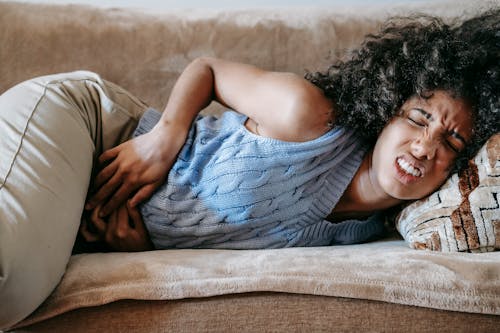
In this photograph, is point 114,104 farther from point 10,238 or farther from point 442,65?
point 442,65

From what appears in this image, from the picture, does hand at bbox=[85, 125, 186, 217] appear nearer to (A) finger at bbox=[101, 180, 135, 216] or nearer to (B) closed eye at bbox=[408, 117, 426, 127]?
(A) finger at bbox=[101, 180, 135, 216]

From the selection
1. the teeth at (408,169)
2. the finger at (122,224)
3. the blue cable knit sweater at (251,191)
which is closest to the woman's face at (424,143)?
the teeth at (408,169)

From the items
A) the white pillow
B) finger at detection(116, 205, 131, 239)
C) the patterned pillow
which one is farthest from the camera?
finger at detection(116, 205, 131, 239)

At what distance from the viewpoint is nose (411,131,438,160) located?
113 cm

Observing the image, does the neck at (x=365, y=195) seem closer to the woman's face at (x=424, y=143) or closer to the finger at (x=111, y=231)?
the woman's face at (x=424, y=143)

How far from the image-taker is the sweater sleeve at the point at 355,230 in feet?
4.25

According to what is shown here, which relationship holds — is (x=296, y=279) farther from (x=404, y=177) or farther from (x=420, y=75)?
(x=420, y=75)

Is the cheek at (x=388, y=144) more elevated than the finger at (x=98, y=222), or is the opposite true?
the cheek at (x=388, y=144)

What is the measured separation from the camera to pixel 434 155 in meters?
1.15

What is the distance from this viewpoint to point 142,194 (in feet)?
4.07

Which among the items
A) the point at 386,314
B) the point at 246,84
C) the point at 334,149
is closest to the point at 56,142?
the point at 246,84

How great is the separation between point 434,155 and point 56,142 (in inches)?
28.7

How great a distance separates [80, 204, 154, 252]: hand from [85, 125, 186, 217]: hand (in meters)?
0.02

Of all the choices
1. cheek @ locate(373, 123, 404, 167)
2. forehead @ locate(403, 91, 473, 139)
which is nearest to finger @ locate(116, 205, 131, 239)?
cheek @ locate(373, 123, 404, 167)
